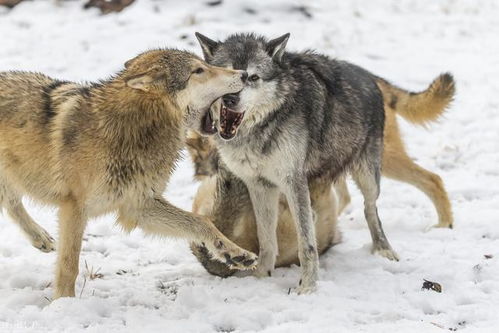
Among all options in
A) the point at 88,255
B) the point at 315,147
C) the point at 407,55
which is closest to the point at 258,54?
the point at 315,147

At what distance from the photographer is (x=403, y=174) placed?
704 cm

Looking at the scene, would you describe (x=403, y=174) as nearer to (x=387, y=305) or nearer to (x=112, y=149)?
(x=387, y=305)

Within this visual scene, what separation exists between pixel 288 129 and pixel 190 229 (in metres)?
1.13

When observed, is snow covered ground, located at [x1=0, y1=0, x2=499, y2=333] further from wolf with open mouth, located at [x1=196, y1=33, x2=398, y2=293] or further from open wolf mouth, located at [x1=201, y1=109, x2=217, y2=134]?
open wolf mouth, located at [x1=201, y1=109, x2=217, y2=134]

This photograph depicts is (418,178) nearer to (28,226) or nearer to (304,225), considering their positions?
(304,225)

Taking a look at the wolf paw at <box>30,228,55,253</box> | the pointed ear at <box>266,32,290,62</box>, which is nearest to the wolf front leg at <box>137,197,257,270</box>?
the wolf paw at <box>30,228,55,253</box>

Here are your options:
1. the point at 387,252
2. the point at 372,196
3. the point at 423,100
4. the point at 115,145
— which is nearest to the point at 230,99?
the point at 115,145

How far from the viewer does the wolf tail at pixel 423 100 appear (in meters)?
7.05

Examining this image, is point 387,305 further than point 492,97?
No

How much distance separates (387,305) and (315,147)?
4.78 ft

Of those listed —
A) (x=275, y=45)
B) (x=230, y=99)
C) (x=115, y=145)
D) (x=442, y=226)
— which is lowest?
(x=442, y=226)

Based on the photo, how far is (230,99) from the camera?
511 cm

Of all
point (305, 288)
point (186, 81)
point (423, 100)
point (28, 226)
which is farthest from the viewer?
point (423, 100)

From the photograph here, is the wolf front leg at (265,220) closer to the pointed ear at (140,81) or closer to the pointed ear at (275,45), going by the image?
the pointed ear at (275,45)
